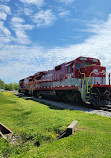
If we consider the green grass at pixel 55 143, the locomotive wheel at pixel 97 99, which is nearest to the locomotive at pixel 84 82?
the locomotive wheel at pixel 97 99

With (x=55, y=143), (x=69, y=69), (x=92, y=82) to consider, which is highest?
(x=69, y=69)

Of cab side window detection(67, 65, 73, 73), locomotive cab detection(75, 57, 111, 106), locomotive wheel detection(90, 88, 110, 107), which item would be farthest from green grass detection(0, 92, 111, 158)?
cab side window detection(67, 65, 73, 73)

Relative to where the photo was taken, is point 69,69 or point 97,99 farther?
point 69,69

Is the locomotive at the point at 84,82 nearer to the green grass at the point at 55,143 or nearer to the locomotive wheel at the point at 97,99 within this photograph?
the locomotive wheel at the point at 97,99

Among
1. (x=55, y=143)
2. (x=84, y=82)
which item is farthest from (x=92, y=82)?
(x=55, y=143)

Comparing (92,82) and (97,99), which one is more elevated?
(92,82)

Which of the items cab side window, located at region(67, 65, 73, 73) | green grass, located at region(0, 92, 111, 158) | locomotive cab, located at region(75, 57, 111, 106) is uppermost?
cab side window, located at region(67, 65, 73, 73)

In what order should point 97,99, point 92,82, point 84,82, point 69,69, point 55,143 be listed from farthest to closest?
point 69,69 → point 84,82 → point 92,82 → point 97,99 → point 55,143

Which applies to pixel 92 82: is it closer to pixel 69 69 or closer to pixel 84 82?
pixel 84 82

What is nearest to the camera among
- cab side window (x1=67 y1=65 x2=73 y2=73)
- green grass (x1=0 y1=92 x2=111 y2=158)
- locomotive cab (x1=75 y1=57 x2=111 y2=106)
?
green grass (x1=0 y1=92 x2=111 y2=158)

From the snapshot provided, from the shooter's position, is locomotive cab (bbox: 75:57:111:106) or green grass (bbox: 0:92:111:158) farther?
Result: locomotive cab (bbox: 75:57:111:106)

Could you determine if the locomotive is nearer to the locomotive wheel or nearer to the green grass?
the locomotive wheel

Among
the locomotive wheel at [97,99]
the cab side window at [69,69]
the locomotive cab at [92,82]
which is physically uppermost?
the cab side window at [69,69]

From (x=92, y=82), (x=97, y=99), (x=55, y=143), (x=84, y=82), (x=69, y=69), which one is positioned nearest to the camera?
(x=55, y=143)
